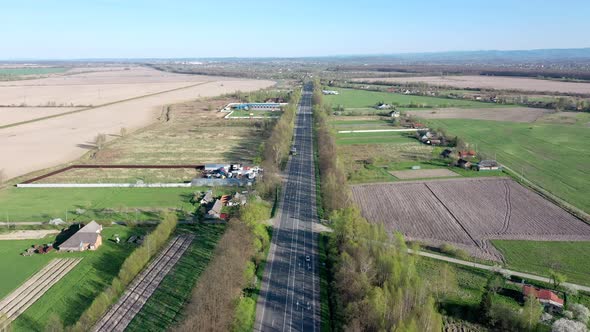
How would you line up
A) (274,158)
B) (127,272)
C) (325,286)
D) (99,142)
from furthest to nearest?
(99,142) → (274,158) → (127,272) → (325,286)

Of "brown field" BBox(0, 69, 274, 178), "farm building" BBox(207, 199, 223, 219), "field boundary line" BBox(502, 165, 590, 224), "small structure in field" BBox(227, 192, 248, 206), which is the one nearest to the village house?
"farm building" BBox(207, 199, 223, 219)

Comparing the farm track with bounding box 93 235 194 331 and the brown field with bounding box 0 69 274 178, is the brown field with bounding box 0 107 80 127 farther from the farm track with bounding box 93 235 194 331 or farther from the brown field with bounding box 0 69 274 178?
the farm track with bounding box 93 235 194 331

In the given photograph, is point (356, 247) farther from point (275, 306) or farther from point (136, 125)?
point (136, 125)

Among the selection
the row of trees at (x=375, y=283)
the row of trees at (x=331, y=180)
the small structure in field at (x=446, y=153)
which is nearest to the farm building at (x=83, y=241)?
the row of trees at (x=375, y=283)

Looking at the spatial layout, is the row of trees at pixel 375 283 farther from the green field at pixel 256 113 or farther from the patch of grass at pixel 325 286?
the green field at pixel 256 113

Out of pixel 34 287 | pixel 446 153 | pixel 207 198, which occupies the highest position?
pixel 446 153

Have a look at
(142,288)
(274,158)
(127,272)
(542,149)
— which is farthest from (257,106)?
(142,288)

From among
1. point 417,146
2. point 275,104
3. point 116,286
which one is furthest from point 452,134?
point 116,286

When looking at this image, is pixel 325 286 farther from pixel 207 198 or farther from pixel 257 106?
pixel 257 106
